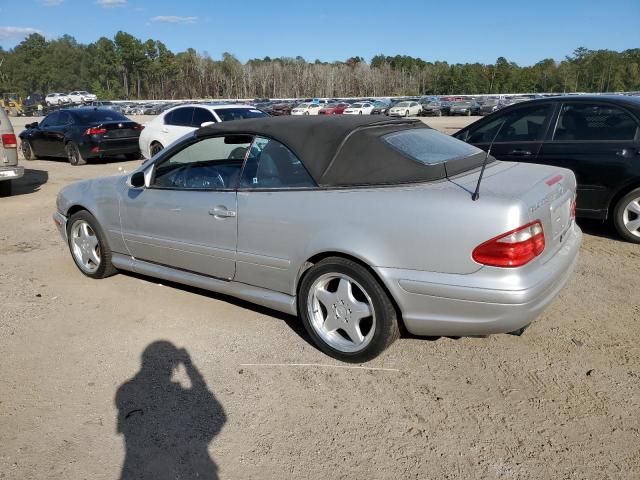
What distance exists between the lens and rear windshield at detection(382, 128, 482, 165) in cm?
342

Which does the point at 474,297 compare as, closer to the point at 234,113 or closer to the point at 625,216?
the point at 625,216

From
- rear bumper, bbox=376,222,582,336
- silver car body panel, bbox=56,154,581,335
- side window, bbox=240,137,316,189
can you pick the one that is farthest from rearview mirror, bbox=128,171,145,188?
rear bumper, bbox=376,222,582,336

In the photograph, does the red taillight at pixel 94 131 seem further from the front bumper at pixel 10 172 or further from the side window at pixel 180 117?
the front bumper at pixel 10 172

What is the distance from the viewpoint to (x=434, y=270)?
9.62ft

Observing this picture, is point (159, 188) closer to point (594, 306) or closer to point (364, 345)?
point (364, 345)

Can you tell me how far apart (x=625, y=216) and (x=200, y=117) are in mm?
8539

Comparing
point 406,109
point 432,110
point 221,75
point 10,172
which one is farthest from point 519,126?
point 221,75

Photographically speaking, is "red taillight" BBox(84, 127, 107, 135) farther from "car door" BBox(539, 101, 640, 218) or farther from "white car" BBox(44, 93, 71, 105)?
"white car" BBox(44, 93, 71, 105)

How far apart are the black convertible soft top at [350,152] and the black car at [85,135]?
10.9m

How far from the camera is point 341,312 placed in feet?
10.9

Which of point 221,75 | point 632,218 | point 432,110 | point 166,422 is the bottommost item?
point 166,422

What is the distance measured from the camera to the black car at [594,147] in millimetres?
5512

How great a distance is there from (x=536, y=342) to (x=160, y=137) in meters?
10.0

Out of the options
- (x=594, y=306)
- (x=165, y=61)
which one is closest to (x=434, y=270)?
(x=594, y=306)
